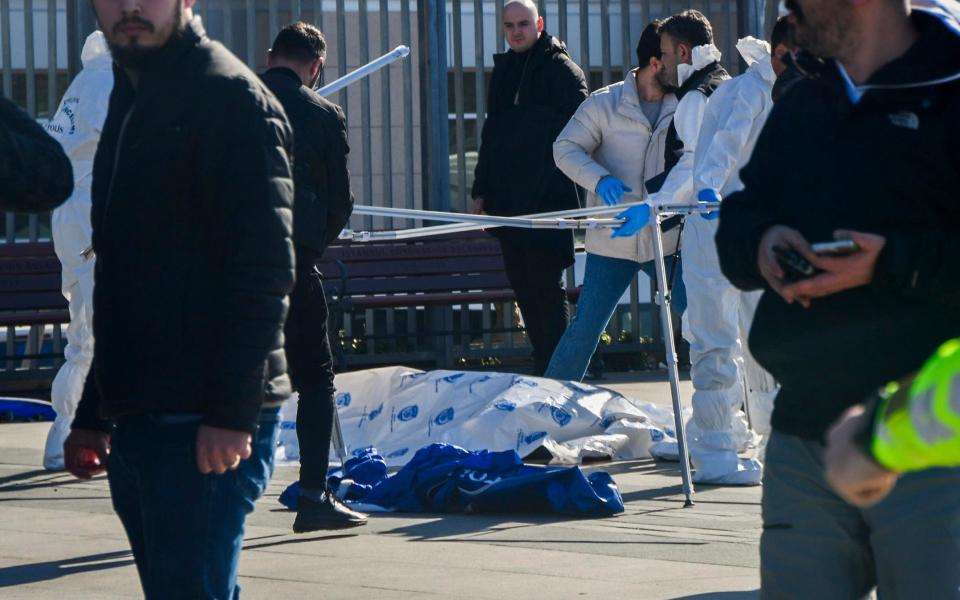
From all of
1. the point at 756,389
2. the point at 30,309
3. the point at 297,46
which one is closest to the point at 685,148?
the point at 756,389

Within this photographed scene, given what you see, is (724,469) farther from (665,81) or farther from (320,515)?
(320,515)

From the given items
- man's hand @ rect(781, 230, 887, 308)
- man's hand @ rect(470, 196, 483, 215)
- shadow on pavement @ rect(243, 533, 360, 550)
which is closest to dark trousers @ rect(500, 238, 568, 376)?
man's hand @ rect(470, 196, 483, 215)

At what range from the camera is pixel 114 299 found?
3326mm

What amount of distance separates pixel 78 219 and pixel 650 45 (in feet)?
9.19

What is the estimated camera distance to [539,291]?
31.6 feet

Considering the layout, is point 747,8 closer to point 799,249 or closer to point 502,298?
point 502,298

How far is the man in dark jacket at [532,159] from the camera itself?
9.62m

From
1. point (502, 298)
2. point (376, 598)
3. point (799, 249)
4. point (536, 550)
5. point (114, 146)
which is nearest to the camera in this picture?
point (799, 249)

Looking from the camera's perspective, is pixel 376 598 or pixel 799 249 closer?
pixel 799 249

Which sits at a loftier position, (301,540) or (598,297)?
(598,297)

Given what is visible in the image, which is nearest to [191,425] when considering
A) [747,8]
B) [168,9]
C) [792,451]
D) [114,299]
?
[114,299]

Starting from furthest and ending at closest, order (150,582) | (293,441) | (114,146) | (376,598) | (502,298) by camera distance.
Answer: (502,298) → (293,441) → (376,598) → (114,146) → (150,582)

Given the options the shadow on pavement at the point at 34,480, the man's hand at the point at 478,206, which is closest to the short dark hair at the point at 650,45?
the man's hand at the point at 478,206

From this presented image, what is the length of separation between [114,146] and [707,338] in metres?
4.70
